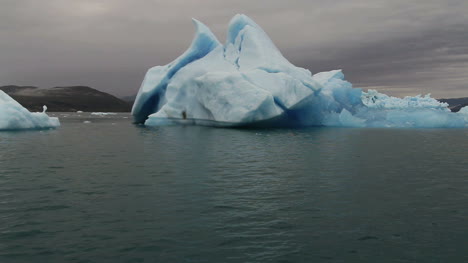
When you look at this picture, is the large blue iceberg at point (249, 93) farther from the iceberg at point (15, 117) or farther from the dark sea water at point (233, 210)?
the dark sea water at point (233, 210)

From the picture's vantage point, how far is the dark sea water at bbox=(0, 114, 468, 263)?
6199 mm

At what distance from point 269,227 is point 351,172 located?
22.0 feet

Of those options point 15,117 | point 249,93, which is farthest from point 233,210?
point 15,117

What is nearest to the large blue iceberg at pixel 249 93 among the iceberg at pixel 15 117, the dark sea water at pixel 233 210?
the iceberg at pixel 15 117

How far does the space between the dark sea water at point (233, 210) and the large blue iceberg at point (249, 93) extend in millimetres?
15720

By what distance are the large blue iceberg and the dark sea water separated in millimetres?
15720

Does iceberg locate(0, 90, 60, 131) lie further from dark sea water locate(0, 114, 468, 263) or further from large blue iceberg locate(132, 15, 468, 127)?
dark sea water locate(0, 114, 468, 263)

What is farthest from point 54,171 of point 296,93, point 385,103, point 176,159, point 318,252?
point 385,103

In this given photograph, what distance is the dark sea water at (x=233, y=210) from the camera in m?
6.20

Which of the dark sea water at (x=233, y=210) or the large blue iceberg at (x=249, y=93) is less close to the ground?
the large blue iceberg at (x=249, y=93)

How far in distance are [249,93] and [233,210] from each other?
22.3 meters

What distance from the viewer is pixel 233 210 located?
846 centimetres

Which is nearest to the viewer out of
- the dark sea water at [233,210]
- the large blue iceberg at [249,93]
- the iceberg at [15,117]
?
the dark sea water at [233,210]

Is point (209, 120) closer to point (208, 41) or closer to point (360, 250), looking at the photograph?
point (208, 41)
